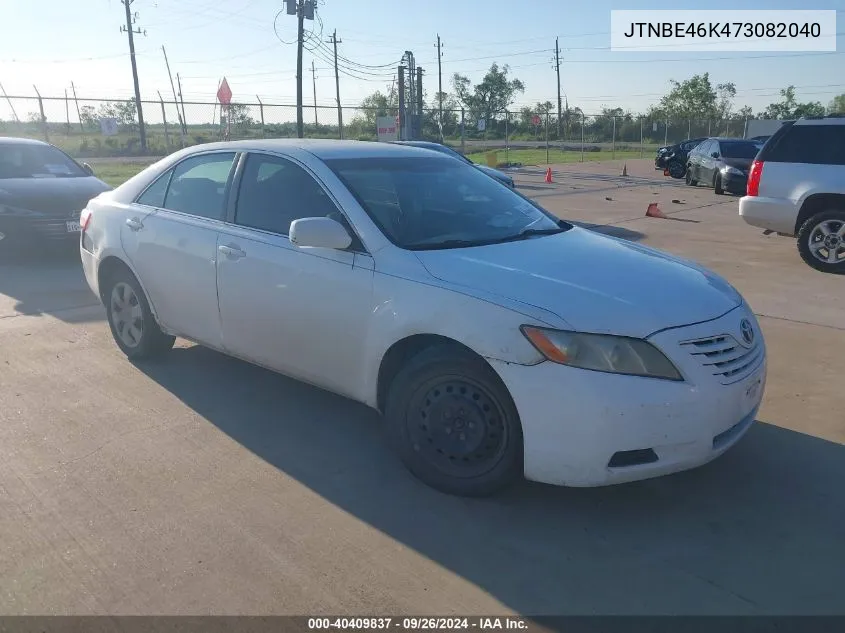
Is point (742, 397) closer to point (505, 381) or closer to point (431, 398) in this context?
point (505, 381)

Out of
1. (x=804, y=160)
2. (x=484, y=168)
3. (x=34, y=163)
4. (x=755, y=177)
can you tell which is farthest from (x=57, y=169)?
(x=804, y=160)

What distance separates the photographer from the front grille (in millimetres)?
3172

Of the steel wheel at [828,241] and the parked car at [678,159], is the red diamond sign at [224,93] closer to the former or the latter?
the parked car at [678,159]

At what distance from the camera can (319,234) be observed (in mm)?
3664

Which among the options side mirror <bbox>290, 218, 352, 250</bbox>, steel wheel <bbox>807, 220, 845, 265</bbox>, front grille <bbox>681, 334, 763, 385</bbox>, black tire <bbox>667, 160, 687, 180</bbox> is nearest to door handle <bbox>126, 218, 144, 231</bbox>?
side mirror <bbox>290, 218, 352, 250</bbox>

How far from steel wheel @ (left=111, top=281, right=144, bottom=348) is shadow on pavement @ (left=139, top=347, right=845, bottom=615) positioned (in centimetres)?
121

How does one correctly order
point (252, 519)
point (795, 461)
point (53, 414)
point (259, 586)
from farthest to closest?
1. point (53, 414)
2. point (795, 461)
3. point (252, 519)
4. point (259, 586)

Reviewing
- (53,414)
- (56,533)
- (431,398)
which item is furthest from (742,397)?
(53,414)

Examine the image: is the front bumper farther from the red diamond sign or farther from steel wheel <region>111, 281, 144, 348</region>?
the red diamond sign

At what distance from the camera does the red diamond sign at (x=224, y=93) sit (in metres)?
21.5

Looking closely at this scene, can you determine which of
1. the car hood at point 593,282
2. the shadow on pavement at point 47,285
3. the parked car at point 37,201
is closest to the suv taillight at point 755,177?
the car hood at point 593,282

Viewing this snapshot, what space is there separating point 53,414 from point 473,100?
316 feet

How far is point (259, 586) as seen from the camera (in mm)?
2840

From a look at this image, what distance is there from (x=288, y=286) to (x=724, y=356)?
222 centimetres
